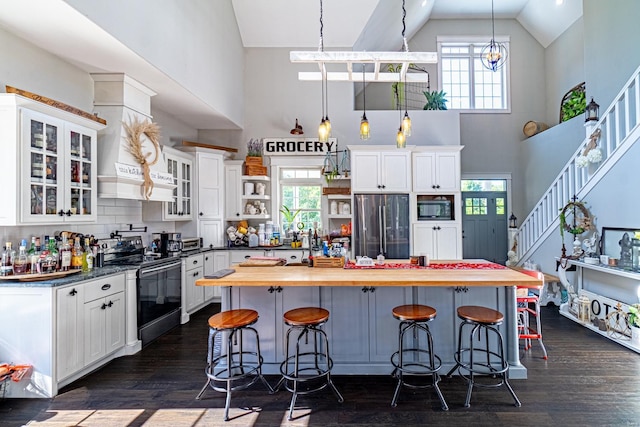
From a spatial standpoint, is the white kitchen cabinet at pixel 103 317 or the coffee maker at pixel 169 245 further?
the coffee maker at pixel 169 245

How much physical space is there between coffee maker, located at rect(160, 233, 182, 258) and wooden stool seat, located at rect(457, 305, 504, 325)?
3.53m

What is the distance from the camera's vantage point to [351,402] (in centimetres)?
245

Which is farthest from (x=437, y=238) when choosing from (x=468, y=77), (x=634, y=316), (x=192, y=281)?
(x=468, y=77)

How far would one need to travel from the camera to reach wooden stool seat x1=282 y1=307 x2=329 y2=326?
2375mm

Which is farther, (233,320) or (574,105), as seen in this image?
(574,105)

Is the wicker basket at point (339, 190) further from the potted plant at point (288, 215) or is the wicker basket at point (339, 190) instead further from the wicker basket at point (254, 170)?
the wicker basket at point (254, 170)

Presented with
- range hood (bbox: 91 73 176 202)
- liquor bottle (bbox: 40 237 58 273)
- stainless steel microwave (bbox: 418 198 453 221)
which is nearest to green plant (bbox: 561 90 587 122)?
stainless steel microwave (bbox: 418 198 453 221)

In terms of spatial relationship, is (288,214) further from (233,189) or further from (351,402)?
(351,402)

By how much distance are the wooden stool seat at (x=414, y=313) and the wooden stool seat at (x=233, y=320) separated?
3.73 feet

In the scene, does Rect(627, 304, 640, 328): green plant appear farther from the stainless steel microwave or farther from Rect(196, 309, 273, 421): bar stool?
Rect(196, 309, 273, 421): bar stool

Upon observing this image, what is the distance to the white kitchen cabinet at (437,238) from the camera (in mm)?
5133

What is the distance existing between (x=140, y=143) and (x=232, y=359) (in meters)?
2.62

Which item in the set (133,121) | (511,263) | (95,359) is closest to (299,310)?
(95,359)

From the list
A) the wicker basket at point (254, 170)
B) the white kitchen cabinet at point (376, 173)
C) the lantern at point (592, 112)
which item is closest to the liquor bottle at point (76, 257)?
the wicker basket at point (254, 170)
